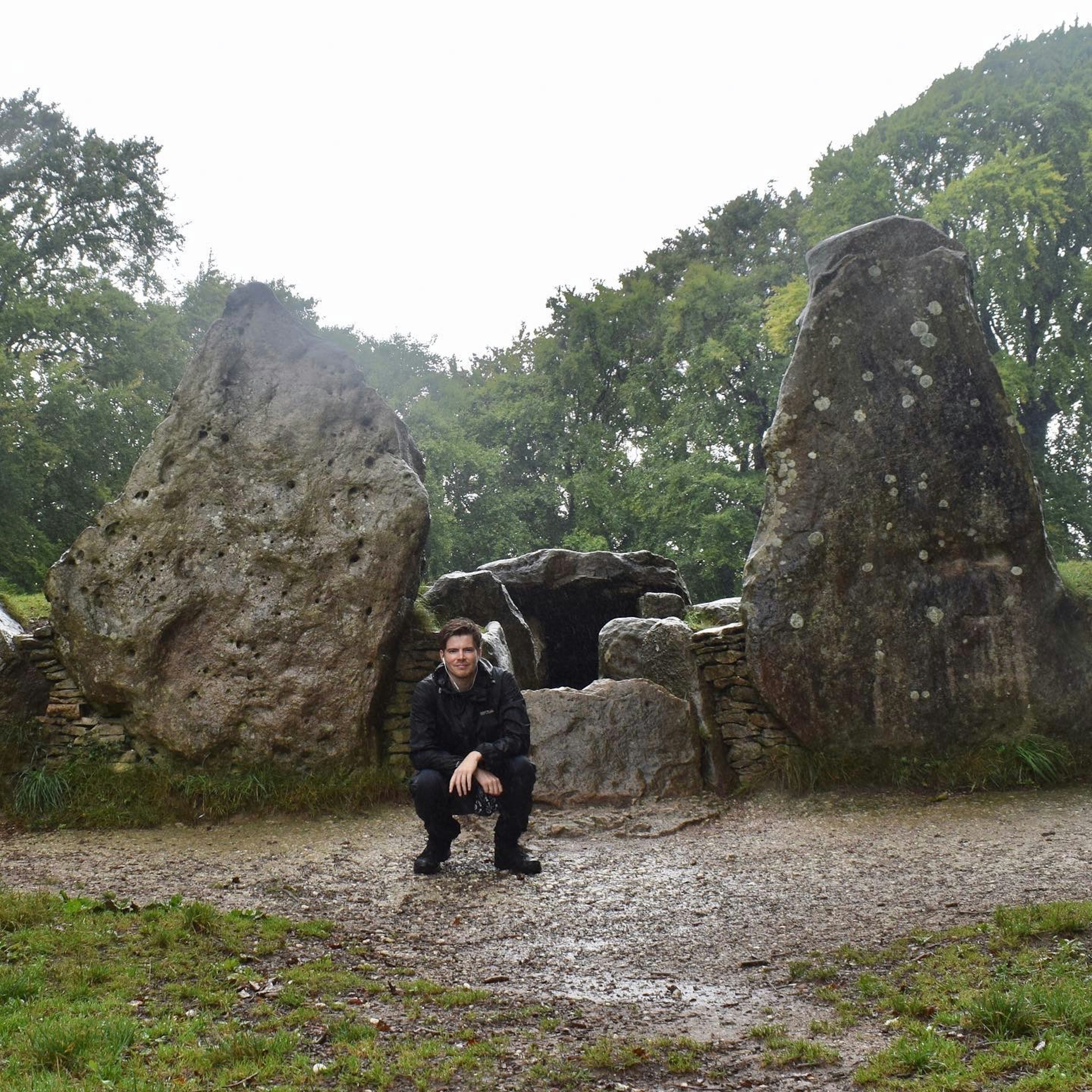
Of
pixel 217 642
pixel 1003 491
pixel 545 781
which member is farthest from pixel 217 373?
pixel 1003 491

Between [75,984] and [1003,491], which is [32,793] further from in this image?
[1003,491]

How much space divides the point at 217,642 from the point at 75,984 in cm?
515

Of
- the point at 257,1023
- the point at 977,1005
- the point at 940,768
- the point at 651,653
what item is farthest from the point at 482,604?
the point at 977,1005

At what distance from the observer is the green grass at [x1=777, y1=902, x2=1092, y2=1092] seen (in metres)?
3.17

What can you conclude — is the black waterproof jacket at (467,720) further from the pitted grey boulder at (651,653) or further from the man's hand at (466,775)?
the pitted grey boulder at (651,653)

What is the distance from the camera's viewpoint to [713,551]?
83.3ft

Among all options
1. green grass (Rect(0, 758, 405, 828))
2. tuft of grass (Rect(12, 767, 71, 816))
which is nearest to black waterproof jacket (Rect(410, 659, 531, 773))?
green grass (Rect(0, 758, 405, 828))

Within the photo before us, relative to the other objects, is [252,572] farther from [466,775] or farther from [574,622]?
[574,622]

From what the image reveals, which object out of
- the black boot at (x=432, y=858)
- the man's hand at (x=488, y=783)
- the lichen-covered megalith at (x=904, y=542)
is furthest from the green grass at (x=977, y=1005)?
the lichen-covered megalith at (x=904, y=542)

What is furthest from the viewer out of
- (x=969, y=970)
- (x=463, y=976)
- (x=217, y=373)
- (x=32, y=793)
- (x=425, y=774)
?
(x=217, y=373)

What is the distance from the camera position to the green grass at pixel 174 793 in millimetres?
8438

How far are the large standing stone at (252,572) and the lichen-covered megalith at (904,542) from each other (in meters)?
3.63

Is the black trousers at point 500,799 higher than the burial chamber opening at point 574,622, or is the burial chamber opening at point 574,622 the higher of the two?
the burial chamber opening at point 574,622

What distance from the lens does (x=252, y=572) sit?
934 cm
